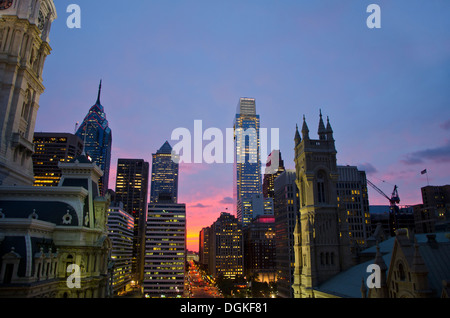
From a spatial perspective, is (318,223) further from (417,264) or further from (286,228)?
(286,228)

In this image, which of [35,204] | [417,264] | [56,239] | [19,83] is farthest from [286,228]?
[417,264]

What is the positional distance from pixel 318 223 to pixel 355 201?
101345 millimetres

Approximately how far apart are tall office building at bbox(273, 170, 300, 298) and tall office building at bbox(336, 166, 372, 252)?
20.9 m

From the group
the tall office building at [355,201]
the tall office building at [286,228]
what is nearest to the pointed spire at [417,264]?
the tall office building at [286,228]

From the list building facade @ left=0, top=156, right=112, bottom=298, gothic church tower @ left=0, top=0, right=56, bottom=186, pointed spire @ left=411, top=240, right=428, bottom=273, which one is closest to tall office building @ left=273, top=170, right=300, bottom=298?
building facade @ left=0, top=156, right=112, bottom=298

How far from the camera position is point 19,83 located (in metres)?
49.2

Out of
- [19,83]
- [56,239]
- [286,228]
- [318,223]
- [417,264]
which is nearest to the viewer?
[417,264]

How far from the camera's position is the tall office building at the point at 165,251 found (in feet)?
538

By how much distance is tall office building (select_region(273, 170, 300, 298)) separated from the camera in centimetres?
13638

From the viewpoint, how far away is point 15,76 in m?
48.6

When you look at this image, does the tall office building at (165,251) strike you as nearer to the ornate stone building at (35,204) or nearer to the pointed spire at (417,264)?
the ornate stone building at (35,204)

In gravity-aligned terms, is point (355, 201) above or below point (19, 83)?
below
